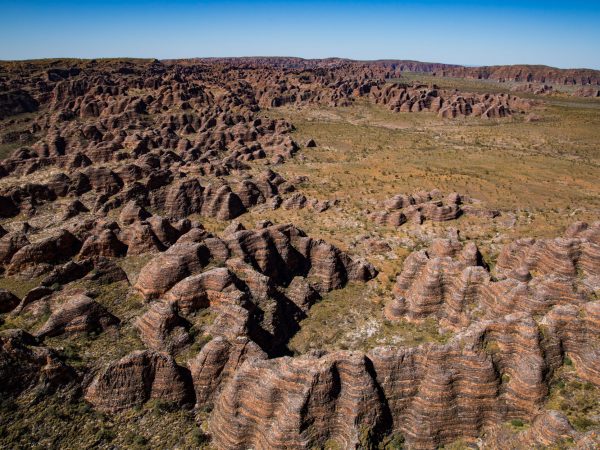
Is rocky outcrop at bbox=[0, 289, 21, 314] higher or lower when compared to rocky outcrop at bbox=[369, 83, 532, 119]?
lower

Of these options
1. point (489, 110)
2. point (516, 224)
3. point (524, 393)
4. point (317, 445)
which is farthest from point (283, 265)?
point (489, 110)

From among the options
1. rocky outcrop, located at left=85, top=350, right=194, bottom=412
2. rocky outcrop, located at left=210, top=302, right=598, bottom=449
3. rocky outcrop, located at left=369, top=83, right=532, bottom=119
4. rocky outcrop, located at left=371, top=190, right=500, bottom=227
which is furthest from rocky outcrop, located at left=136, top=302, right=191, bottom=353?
rocky outcrop, located at left=369, top=83, right=532, bottom=119

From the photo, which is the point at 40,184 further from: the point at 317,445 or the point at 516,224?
the point at 516,224

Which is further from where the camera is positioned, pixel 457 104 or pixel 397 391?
pixel 457 104

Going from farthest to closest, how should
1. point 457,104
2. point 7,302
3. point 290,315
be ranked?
point 457,104, point 290,315, point 7,302

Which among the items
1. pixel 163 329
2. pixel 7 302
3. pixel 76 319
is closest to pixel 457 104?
pixel 163 329

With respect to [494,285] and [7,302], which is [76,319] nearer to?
[7,302]

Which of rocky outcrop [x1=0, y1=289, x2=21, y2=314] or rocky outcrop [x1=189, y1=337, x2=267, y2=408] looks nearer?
rocky outcrop [x1=189, y1=337, x2=267, y2=408]

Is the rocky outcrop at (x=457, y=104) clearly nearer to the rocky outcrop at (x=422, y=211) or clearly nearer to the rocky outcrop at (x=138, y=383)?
the rocky outcrop at (x=422, y=211)

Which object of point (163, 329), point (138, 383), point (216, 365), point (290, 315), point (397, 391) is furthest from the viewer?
point (290, 315)

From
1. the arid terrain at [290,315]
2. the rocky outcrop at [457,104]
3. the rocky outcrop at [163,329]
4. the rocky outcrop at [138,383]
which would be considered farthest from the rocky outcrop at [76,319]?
the rocky outcrop at [457,104]

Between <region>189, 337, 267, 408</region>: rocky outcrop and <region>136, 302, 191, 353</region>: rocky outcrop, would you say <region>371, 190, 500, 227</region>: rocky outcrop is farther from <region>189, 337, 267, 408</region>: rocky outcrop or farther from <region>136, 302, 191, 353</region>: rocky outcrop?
<region>189, 337, 267, 408</region>: rocky outcrop
